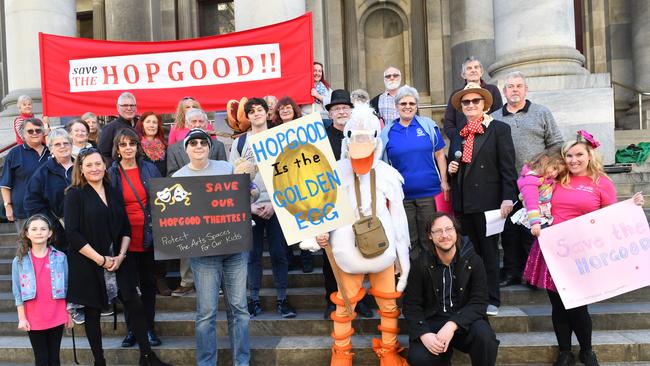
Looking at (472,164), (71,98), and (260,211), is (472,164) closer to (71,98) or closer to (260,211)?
(260,211)

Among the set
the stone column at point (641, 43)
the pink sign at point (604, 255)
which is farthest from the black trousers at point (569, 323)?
the stone column at point (641, 43)

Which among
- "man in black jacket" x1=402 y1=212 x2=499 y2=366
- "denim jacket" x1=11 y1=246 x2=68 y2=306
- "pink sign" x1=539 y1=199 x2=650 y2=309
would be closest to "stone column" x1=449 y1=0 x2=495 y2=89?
"pink sign" x1=539 y1=199 x2=650 y2=309

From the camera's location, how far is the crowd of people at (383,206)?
3945 mm

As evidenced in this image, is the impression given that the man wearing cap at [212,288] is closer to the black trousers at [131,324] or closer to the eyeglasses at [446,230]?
the black trousers at [131,324]

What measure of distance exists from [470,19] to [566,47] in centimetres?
443

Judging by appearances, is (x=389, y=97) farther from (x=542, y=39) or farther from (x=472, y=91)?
(x=542, y=39)

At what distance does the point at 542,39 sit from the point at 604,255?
181 inches

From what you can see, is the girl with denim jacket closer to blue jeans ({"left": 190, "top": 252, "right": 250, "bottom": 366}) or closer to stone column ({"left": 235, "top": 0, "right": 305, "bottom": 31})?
blue jeans ({"left": 190, "top": 252, "right": 250, "bottom": 366})

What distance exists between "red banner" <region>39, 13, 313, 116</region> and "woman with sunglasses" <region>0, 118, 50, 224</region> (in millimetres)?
1218

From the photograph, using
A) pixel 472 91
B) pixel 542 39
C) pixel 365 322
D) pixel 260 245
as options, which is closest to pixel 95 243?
pixel 260 245

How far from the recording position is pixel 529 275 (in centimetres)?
439

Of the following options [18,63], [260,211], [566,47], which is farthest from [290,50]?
[18,63]

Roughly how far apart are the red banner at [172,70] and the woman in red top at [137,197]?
84.9 inches

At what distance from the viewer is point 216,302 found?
162 inches
